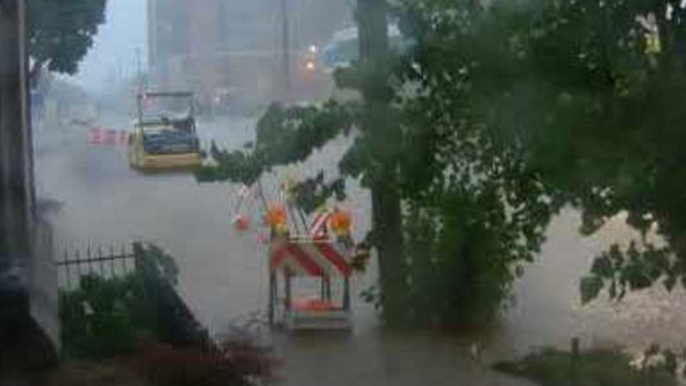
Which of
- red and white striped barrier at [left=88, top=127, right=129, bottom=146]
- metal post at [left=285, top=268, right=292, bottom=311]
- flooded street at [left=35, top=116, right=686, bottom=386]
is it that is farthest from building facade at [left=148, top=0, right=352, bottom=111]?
red and white striped barrier at [left=88, top=127, right=129, bottom=146]

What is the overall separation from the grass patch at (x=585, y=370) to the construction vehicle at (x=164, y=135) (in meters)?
23.1

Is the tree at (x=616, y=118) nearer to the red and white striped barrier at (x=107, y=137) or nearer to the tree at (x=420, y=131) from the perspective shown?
the tree at (x=420, y=131)

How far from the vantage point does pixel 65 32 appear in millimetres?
18516

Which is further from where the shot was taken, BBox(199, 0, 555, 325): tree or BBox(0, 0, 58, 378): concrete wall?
BBox(199, 0, 555, 325): tree

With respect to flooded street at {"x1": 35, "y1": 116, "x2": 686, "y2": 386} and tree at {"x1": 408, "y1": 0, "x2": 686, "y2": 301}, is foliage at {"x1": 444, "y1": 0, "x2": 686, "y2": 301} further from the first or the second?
flooded street at {"x1": 35, "y1": 116, "x2": 686, "y2": 386}

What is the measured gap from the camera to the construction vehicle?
1323 inches

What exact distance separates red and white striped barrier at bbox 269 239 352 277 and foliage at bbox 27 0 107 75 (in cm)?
714

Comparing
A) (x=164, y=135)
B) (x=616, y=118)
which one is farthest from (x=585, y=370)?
(x=164, y=135)

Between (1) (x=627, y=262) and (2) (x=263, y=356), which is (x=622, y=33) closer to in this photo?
(1) (x=627, y=262)

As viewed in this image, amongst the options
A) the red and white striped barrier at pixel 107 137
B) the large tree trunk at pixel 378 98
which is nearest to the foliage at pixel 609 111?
the large tree trunk at pixel 378 98

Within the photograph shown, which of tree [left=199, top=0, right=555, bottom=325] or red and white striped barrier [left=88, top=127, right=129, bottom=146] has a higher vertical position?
red and white striped barrier [left=88, top=127, right=129, bottom=146]

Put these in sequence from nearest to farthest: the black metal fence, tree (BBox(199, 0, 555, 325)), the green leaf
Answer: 1. the green leaf
2. tree (BBox(199, 0, 555, 325))
3. the black metal fence

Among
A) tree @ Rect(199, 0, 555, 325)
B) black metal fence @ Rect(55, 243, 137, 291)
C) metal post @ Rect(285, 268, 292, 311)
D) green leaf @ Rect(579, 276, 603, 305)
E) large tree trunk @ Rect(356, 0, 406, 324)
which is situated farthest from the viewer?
metal post @ Rect(285, 268, 292, 311)

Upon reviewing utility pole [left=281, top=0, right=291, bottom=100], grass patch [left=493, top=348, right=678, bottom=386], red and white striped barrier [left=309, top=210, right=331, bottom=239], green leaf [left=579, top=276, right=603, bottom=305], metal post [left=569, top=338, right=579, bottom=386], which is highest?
utility pole [left=281, top=0, right=291, bottom=100]
